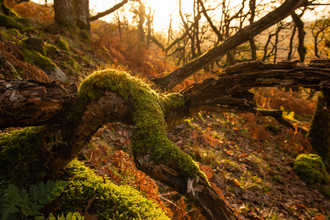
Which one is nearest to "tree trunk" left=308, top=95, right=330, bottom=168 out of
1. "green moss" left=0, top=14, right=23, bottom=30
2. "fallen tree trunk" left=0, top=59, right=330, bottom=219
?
"fallen tree trunk" left=0, top=59, right=330, bottom=219

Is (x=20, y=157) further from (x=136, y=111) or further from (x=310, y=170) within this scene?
(x=310, y=170)

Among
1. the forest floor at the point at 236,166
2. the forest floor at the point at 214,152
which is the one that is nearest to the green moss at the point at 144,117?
the forest floor at the point at 214,152

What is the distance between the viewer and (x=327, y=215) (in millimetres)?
4539

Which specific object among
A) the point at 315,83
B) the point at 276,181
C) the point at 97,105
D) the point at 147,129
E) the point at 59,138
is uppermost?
the point at 315,83

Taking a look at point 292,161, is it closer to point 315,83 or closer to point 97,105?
point 315,83

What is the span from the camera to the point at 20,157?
1961mm

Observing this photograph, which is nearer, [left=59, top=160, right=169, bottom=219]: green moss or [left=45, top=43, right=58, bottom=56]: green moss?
[left=59, top=160, right=169, bottom=219]: green moss

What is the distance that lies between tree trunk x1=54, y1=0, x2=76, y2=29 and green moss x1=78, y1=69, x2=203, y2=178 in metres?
7.73

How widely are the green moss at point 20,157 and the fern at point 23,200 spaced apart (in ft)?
1.62

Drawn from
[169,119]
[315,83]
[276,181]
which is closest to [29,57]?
[169,119]

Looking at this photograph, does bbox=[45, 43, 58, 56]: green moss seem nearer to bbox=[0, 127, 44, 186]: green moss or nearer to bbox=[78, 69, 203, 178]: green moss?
bbox=[0, 127, 44, 186]: green moss

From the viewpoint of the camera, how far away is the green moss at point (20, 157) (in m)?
1.91

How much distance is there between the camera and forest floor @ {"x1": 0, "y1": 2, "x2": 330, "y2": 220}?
3.24 meters

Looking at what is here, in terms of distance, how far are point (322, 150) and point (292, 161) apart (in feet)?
6.00
